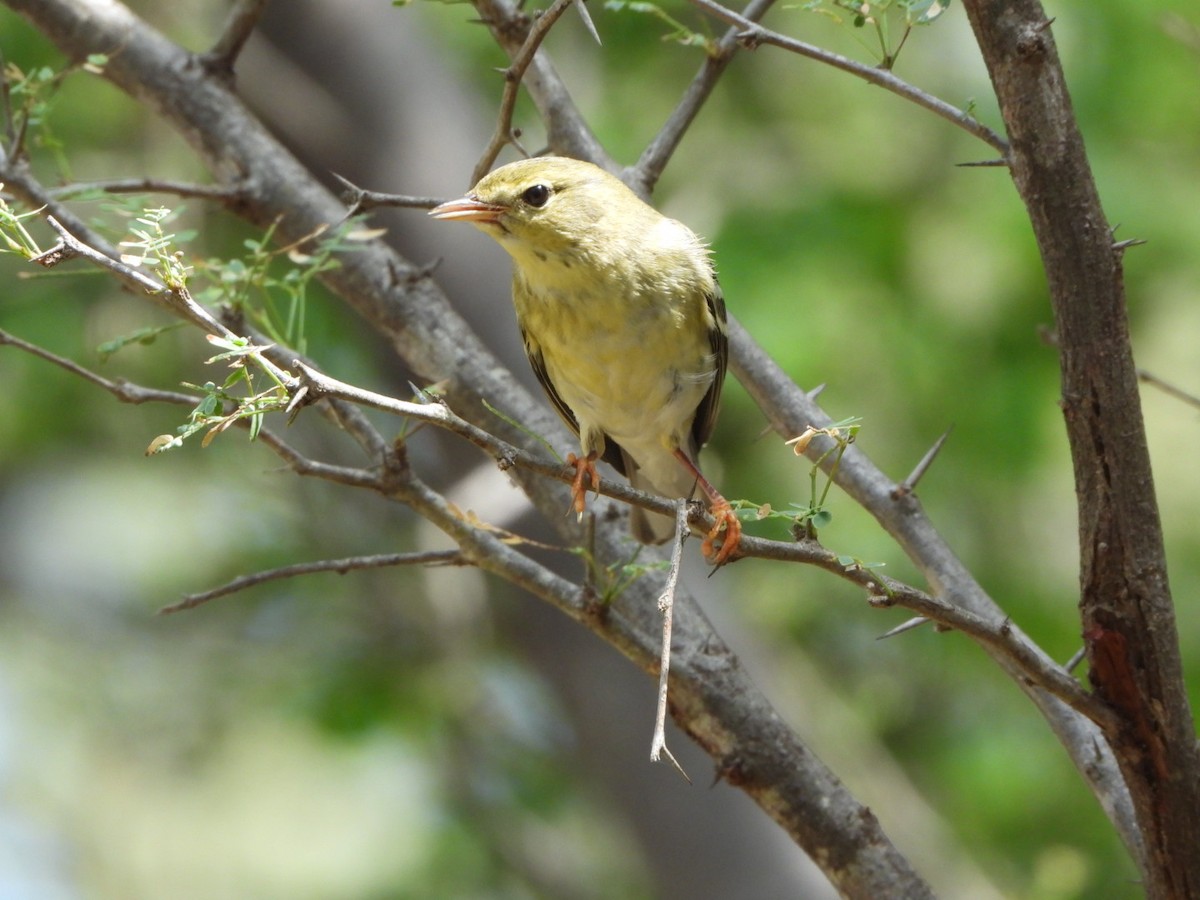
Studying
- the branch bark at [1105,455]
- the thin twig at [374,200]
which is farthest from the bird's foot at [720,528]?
the thin twig at [374,200]

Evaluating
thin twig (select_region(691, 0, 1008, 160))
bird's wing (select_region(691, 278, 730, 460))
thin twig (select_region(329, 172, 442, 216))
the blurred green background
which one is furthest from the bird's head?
the blurred green background

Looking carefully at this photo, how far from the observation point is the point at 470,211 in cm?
359

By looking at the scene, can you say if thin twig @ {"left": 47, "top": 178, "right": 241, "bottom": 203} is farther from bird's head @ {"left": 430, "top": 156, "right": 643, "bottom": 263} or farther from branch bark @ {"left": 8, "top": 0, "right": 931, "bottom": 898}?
bird's head @ {"left": 430, "top": 156, "right": 643, "bottom": 263}

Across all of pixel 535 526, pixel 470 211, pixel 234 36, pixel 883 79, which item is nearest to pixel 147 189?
pixel 234 36

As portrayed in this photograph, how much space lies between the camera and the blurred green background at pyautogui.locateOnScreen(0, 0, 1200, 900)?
5.55m

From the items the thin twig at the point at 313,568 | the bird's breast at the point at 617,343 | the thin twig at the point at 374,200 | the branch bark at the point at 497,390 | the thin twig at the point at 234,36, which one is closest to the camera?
the thin twig at the point at 313,568

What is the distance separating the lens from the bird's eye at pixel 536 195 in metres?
3.71

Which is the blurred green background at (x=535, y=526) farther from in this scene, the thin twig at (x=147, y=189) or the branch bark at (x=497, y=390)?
the thin twig at (x=147, y=189)

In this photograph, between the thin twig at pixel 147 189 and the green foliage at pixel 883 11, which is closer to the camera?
the green foliage at pixel 883 11

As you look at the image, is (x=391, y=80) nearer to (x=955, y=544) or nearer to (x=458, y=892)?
(x=955, y=544)

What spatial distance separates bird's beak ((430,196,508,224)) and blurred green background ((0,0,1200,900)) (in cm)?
157

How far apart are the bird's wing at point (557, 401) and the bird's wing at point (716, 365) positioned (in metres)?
0.31

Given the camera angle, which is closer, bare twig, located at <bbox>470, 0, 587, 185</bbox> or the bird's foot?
bare twig, located at <bbox>470, 0, 587, 185</bbox>

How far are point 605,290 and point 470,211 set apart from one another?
466 mm
